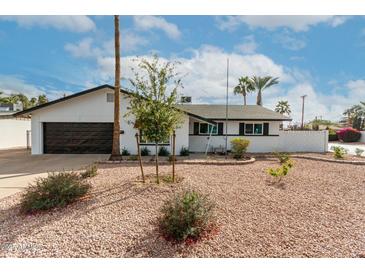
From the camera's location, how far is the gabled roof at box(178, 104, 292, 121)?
15.7 meters

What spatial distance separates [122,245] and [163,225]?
0.77 metres

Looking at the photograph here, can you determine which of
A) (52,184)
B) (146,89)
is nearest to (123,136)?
(146,89)

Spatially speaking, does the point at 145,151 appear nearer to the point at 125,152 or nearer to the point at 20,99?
the point at 125,152

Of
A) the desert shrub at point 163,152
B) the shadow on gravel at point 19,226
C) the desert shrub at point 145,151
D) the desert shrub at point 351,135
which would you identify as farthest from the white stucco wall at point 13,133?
the desert shrub at point 351,135

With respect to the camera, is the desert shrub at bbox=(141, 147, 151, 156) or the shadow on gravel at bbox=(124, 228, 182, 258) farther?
the desert shrub at bbox=(141, 147, 151, 156)

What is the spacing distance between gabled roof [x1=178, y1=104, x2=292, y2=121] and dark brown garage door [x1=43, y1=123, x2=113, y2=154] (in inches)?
211

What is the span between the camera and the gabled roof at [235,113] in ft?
51.5

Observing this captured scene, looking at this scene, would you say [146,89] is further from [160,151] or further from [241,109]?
[241,109]

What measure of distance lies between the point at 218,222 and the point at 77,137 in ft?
41.0

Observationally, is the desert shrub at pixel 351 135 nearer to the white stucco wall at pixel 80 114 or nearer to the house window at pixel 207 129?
the house window at pixel 207 129

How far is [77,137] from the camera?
14477 mm

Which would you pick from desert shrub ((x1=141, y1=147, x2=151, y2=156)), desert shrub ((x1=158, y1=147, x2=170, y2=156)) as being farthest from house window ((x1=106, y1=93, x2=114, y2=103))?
desert shrub ((x1=158, y1=147, x2=170, y2=156))

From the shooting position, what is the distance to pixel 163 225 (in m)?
4.15

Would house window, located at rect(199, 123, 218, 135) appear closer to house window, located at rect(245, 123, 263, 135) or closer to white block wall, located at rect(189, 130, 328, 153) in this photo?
white block wall, located at rect(189, 130, 328, 153)
